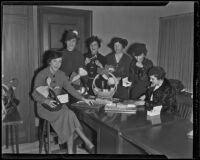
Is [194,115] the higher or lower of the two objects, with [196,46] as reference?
lower

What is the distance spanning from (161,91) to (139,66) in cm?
20

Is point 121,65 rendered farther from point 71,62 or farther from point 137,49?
point 71,62

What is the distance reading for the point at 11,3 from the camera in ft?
4.38

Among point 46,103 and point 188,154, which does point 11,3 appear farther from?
point 188,154

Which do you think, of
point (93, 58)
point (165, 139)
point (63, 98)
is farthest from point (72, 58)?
point (165, 139)

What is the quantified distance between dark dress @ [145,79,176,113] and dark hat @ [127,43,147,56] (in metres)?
0.22

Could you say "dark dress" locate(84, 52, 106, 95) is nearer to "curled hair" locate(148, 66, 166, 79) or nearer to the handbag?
"curled hair" locate(148, 66, 166, 79)

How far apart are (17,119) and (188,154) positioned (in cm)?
96

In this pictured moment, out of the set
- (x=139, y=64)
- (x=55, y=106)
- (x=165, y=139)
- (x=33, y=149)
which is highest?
(x=139, y=64)

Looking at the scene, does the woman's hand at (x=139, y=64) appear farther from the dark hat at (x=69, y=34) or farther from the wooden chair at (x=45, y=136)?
the wooden chair at (x=45, y=136)

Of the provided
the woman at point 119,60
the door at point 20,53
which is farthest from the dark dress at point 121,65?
the door at point 20,53

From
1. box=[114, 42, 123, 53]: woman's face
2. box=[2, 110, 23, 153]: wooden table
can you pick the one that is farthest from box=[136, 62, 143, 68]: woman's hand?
box=[2, 110, 23, 153]: wooden table

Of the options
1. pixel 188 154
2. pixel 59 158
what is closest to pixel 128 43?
pixel 188 154

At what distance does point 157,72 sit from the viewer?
55.1 inches
